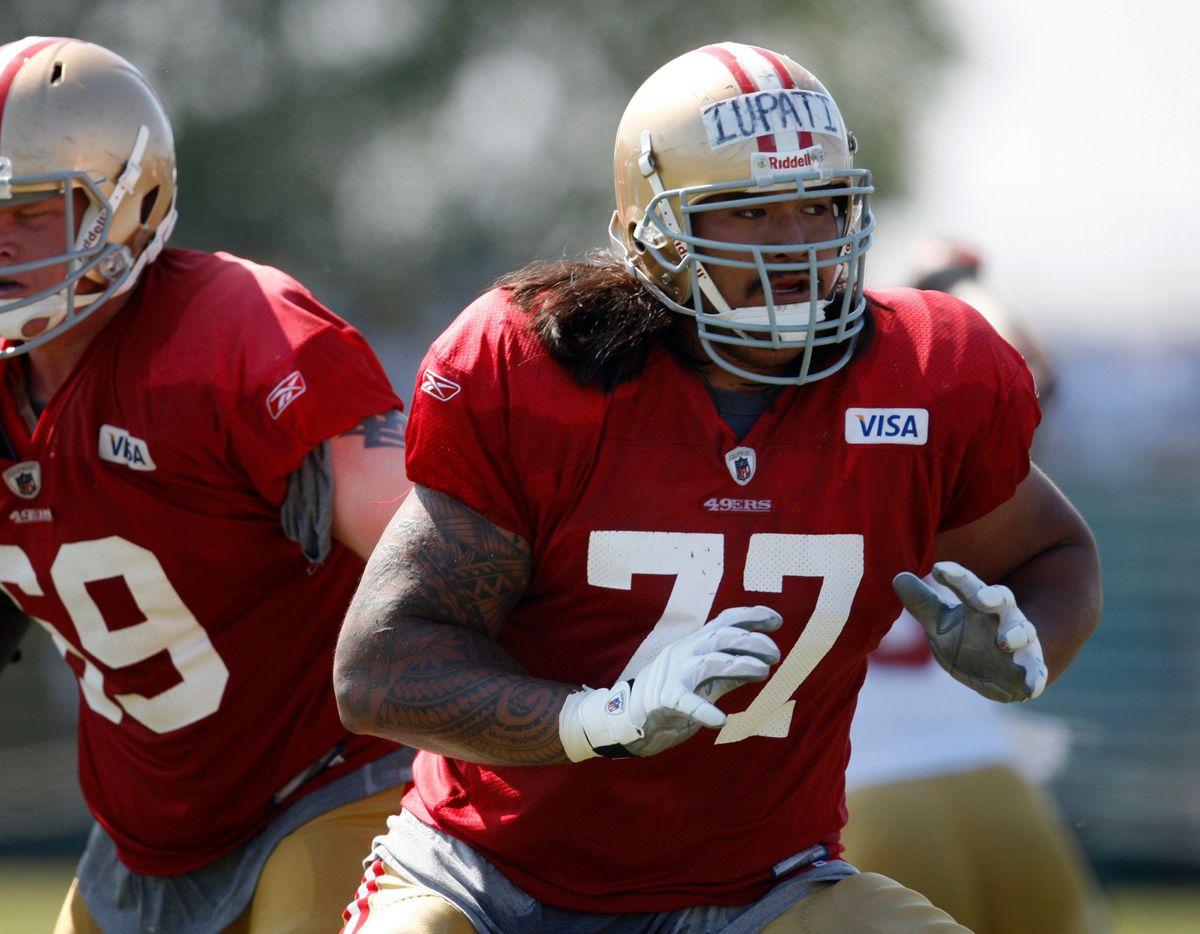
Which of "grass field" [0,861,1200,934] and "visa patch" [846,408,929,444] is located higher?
"visa patch" [846,408,929,444]

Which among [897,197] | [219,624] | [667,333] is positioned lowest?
[897,197]

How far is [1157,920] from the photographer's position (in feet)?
19.2

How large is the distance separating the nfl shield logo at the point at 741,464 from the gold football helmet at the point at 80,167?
46.7 inches

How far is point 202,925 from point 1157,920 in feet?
12.8

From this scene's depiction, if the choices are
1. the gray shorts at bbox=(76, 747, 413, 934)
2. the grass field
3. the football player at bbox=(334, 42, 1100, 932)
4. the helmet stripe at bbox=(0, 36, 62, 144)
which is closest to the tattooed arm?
the football player at bbox=(334, 42, 1100, 932)

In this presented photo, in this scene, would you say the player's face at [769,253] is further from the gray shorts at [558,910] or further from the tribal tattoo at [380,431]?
the gray shorts at [558,910]

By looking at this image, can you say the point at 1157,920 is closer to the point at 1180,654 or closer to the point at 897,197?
the point at 1180,654

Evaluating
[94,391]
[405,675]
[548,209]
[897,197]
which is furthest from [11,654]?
[897,197]

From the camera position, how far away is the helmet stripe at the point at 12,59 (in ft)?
9.78

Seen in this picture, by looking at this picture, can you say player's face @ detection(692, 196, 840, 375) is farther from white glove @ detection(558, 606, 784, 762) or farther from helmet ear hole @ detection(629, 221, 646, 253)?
white glove @ detection(558, 606, 784, 762)

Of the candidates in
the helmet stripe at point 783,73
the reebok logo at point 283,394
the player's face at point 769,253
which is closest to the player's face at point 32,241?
the reebok logo at point 283,394

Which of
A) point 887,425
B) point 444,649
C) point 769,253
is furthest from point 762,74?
point 444,649

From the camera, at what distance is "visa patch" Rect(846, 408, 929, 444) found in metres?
2.44

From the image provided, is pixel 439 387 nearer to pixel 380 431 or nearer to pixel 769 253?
pixel 380 431
